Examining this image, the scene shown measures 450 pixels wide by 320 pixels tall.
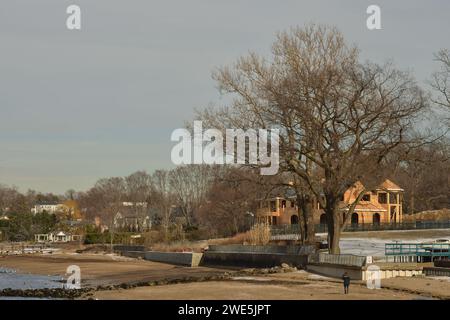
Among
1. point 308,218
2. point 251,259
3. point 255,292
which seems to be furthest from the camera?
point 308,218

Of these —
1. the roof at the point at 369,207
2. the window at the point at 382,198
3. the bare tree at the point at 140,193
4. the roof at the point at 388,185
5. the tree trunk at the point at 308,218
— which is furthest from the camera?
the bare tree at the point at 140,193

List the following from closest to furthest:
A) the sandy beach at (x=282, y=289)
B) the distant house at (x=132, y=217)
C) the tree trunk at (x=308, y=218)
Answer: the sandy beach at (x=282, y=289), the tree trunk at (x=308, y=218), the distant house at (x=132, y=217)

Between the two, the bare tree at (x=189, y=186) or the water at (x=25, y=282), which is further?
the bare tree at (x=189, y=186)

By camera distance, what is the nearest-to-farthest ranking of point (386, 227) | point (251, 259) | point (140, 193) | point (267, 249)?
point (267, 249)
point (251, 259)
point (386, 227)
point (140, 193)

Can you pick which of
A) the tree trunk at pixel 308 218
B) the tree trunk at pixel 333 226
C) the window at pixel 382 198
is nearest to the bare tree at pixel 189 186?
the window at pixel 382 198

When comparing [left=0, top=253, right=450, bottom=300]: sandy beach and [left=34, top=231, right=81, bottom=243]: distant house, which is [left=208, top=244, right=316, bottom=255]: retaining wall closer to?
[left=0, top=253, right=450, bottom=300]: sandy beach

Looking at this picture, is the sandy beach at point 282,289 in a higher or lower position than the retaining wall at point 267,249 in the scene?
lower

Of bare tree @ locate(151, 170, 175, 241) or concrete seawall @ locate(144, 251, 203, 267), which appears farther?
bare tree @ locate(151, 170, 175, 241)

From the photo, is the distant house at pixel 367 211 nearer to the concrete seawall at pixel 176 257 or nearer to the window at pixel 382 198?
the window at pixel 382 198

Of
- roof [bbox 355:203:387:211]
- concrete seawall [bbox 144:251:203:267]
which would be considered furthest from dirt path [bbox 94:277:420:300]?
roof [bbox 355:203:387:211]

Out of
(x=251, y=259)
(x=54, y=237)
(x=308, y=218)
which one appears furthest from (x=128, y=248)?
(x=54, y=237)

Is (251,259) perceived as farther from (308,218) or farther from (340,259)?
(340,259)

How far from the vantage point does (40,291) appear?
35906 mm
